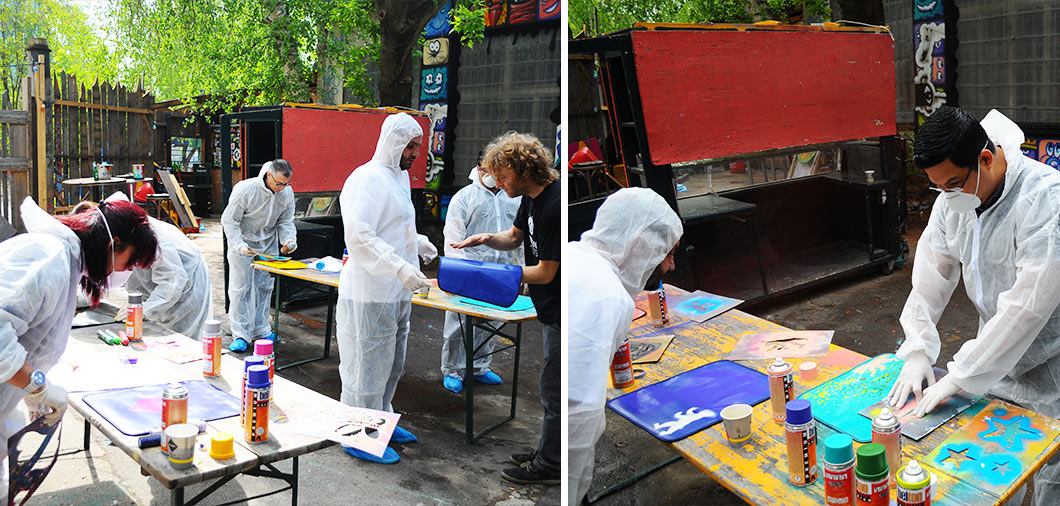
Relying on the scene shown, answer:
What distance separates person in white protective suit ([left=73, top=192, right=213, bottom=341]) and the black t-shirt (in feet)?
3.75

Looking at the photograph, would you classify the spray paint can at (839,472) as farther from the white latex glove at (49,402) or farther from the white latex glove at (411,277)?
the white latex glove at (49,402)

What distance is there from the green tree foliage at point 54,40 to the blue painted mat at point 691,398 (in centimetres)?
173

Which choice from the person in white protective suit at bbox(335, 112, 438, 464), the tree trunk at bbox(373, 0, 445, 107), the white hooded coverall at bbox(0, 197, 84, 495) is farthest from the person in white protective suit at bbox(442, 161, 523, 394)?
the white hooded coverall at bbox(0, 197, 84, 495)

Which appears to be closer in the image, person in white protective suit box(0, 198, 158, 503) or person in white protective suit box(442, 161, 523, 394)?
person in white protective suit box(0, 198, 158, 503)

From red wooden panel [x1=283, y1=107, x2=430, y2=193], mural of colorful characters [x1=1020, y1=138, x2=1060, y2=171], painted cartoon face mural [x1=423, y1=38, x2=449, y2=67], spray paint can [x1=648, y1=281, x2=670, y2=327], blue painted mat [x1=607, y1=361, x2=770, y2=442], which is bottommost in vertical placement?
blue painted mat [x1=607, y1=361, x2=770, y2=442]

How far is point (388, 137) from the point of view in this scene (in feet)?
8.32

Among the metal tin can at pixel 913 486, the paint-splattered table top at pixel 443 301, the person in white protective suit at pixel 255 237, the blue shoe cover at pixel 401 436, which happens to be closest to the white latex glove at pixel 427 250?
the paint-splattered table top at pixel 443 301

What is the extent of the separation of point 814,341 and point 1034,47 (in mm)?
832

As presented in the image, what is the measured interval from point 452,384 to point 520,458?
28.5 inches

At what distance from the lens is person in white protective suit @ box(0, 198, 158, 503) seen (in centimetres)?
165

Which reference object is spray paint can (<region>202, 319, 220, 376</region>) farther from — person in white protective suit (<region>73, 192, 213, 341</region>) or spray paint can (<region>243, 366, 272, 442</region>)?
spray paint can (<region>243, 366, 272, 442</region>)

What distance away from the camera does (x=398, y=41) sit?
2523mm

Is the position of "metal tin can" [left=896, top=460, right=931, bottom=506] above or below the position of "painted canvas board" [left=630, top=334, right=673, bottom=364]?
below

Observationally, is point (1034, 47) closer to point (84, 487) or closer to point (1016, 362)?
point (1016, 362)
